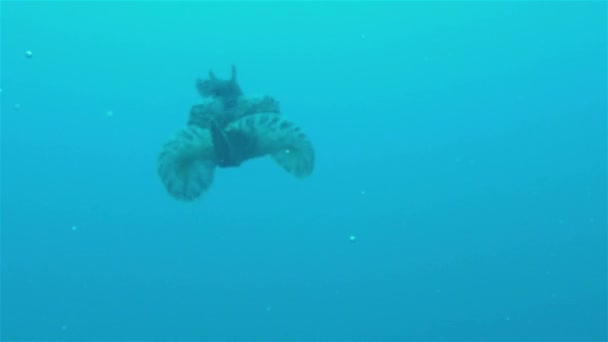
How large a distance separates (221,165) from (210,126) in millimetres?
444

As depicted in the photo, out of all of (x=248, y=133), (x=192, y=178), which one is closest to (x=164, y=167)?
(x=192, y=178)

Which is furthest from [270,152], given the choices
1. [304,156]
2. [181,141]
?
[181,141]

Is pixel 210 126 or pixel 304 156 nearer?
pixel 210 126

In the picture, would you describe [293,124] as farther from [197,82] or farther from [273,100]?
[197,82]

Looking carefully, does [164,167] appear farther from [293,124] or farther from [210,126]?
[293,124]

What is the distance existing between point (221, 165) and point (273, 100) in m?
0.74

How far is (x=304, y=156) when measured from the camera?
24.5 feet

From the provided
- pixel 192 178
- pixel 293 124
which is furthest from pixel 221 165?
pixel 293 124

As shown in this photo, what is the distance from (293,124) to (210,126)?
2.51 feet

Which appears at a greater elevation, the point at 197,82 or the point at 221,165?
the point at 197,82

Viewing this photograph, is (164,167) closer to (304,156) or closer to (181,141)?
(181,141)

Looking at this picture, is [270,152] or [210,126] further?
[270,152]

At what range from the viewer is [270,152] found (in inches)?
294

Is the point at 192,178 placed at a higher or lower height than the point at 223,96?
lower
